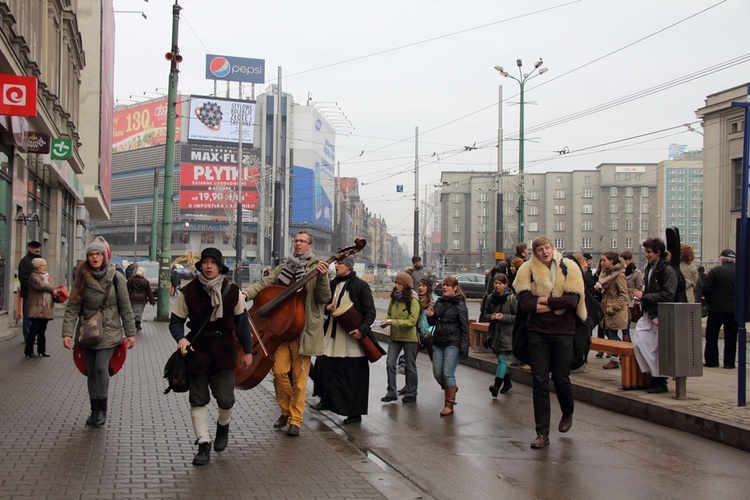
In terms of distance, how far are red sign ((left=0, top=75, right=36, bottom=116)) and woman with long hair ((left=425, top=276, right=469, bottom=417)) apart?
24.0ft

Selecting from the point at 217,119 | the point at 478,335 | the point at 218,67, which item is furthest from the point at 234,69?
the point at 478,335

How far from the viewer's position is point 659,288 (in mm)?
9523

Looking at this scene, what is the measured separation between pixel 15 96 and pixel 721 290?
1113cm

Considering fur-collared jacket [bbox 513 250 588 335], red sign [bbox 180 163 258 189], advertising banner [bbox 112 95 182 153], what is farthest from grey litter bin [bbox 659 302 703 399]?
advertising banner [bbox 112 95 182 153]

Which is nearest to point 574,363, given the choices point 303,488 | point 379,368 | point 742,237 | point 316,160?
point 742,237

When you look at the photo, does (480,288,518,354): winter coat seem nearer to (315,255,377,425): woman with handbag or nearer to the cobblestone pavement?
(315,255,377,425): woman with handbag

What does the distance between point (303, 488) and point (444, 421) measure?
349cm

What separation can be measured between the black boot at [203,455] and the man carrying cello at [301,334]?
146 cm

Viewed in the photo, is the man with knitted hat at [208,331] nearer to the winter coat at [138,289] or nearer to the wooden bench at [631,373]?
the wooden bench at [631,373]

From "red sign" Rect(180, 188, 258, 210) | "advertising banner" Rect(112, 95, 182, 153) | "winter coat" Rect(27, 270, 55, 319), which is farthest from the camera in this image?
"advertising banner" Rect(112, 95, 182, 153)

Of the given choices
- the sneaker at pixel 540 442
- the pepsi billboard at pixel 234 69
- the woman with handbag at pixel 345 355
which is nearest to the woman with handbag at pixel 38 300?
the woman with handbag at pixel 345 355

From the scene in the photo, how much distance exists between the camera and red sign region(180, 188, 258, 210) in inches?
4048

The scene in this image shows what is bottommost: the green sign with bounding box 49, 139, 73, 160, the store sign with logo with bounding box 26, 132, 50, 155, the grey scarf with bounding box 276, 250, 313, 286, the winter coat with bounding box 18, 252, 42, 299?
the winter coat with bounding box 18, 252, 42, 299

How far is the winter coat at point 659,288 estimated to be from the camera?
939 centimetres
